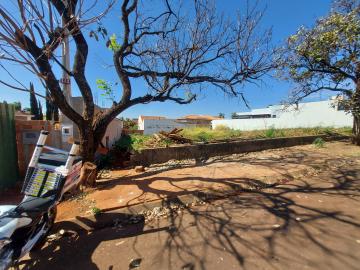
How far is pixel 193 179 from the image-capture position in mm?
5418

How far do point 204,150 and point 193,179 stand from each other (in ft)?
10.1

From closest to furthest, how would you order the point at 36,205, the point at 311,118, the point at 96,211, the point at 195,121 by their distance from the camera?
the point at 36,205
the point at 96,211
the point at 311,118
the point at 195,121

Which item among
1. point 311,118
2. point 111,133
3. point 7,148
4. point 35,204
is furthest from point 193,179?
point 311,118

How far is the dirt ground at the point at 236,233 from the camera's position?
2609 mm

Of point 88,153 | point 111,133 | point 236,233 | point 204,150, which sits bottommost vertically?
point 236,233

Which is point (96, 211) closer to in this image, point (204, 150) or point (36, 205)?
point (36, 205)

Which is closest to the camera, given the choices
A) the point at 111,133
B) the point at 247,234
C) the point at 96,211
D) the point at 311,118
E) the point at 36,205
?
the point at 36,205

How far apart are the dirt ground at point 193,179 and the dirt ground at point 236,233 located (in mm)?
48

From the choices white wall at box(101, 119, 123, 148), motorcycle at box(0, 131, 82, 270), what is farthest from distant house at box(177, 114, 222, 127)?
motorcycle at box(0, 131, 82, 270)

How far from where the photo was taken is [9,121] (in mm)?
5246

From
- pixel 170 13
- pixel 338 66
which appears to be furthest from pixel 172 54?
pixel 338 66

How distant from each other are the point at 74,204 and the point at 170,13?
5295mm

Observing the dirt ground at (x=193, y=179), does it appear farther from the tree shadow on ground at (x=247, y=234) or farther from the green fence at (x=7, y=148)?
the green fence at (x=7, y=148)

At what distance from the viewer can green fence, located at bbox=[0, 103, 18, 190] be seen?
197 inches
